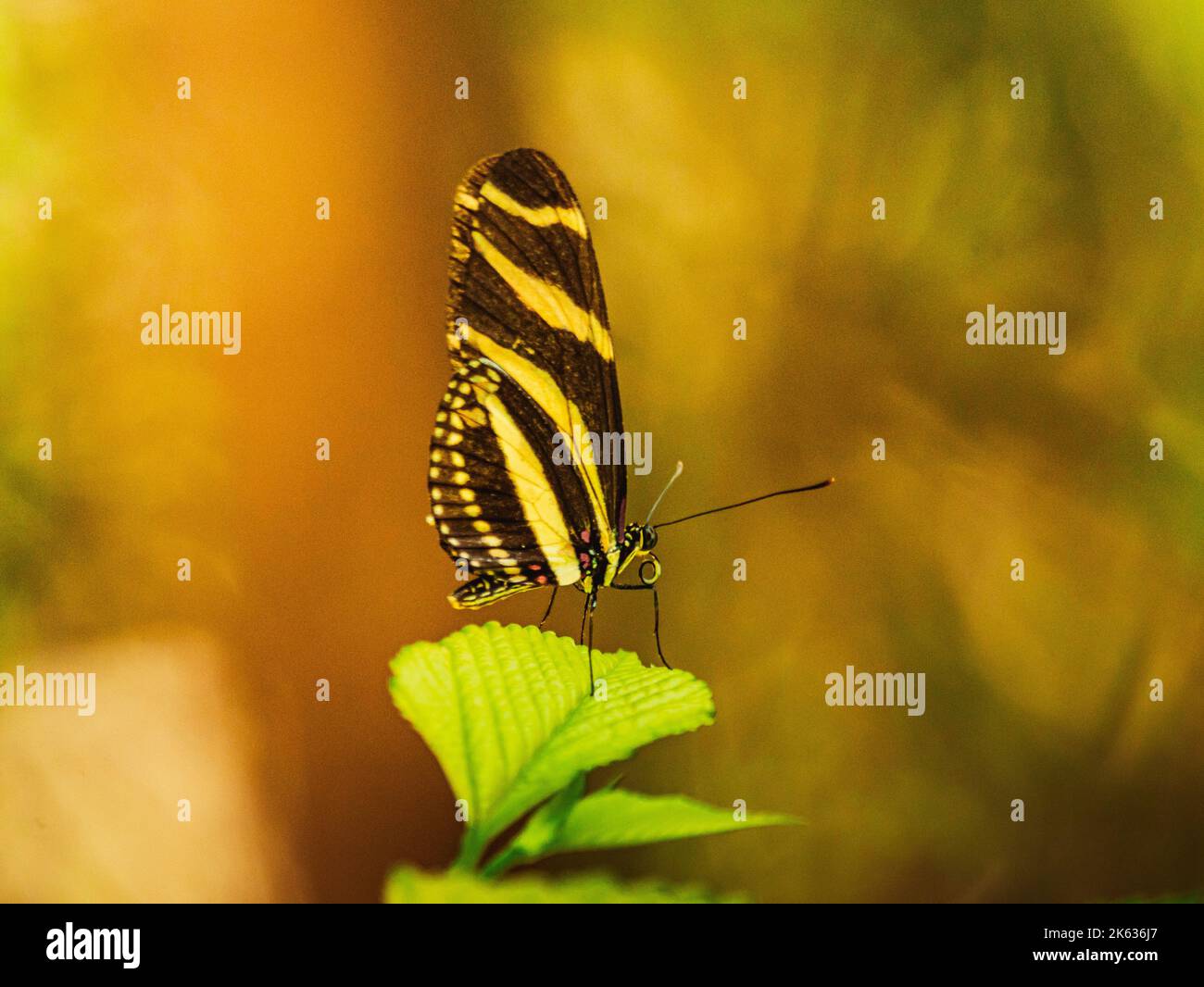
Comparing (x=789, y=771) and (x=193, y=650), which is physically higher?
(x=193, y=650)

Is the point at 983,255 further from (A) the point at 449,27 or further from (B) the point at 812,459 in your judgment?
(A) the point at 449,27

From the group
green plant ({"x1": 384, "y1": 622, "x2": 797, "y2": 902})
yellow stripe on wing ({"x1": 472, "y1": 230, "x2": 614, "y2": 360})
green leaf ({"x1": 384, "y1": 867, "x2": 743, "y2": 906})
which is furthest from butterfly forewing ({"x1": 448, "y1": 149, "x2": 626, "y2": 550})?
green leaf ({"x1": 384, "y1": 867, "x2": 743, "y2": 906})

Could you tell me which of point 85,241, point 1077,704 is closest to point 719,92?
point 85,241

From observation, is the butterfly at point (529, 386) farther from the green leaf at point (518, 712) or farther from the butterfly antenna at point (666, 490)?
the butterfly antenna at point (666, 490)

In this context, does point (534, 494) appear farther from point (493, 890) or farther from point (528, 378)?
point (493, 890)

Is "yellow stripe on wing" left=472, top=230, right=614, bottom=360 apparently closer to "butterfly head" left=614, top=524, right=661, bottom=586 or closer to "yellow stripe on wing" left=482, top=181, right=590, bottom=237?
"yellow stripe on wing" left=482, top=181, right=590, bottom=237

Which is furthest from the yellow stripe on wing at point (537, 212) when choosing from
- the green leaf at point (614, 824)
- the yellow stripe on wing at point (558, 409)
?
the green leaf at point (614, 824)

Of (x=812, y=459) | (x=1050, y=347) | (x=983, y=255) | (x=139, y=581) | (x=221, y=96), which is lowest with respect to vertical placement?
(x=139, y=581)
